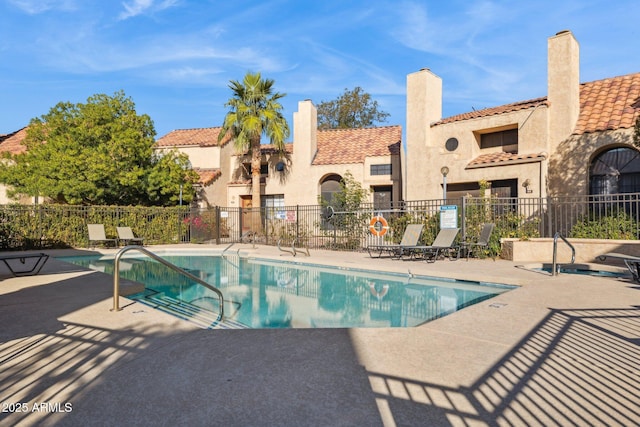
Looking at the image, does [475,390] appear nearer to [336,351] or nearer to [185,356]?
[336,351]

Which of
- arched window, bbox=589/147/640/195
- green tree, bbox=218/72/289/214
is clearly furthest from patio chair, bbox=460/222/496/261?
green tree, bbox=218/72/289/214

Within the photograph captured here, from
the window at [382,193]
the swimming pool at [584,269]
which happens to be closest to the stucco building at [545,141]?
the window at [382,193]

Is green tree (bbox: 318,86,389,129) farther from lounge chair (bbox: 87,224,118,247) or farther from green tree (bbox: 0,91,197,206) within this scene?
lounge chair (bbox: 87,224,118,247)

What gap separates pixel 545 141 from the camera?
15.0m

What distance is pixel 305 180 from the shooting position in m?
23.4

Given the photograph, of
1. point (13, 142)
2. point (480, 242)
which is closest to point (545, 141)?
point (480, 242)

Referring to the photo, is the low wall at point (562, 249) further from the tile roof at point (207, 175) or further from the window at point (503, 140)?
the tile roof at point (207, 175)

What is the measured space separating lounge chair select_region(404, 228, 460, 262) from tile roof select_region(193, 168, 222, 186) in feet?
48.8

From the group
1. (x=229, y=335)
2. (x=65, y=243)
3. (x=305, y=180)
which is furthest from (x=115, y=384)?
(x=305, y=180)

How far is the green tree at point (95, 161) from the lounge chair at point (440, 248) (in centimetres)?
1423

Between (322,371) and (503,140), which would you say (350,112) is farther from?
(322,371)

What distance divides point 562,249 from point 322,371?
10385mm

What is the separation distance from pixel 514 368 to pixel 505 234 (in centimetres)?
1001

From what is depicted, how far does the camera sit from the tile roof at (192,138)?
2609 cm
